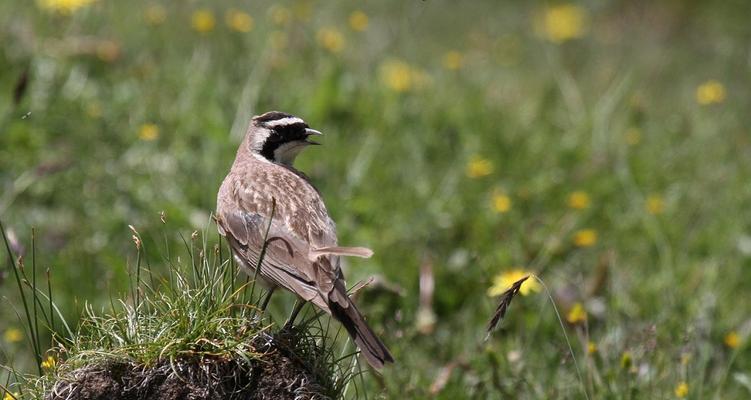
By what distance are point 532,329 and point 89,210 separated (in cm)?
280

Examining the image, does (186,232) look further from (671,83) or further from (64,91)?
(671,83)

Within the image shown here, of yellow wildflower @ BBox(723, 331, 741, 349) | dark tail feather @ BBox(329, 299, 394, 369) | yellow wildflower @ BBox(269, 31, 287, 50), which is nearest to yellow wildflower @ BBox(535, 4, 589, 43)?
yellow wildflower @ BBox(269, 31, 287, 50)

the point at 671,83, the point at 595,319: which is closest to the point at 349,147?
the point at 595,319

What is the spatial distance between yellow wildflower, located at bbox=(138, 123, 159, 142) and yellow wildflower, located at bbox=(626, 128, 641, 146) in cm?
362

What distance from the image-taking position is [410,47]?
1077 cm

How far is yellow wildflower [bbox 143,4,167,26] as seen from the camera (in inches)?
362

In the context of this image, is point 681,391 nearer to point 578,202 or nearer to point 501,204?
point 501,204

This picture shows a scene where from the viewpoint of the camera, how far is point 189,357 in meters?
3.68

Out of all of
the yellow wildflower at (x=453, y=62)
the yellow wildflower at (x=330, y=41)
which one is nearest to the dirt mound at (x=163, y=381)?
the yellow wildflower at (x=330, y=41)

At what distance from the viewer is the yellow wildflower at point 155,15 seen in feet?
30.2

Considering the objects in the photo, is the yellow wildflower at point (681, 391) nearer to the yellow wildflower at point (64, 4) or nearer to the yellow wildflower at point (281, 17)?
the yellow wildflower at point (64, 4)

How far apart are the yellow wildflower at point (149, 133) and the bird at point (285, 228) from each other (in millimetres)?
1925

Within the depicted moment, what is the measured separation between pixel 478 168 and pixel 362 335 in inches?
159

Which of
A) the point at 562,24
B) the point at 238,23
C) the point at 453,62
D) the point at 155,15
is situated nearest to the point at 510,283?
the point at 238,23
